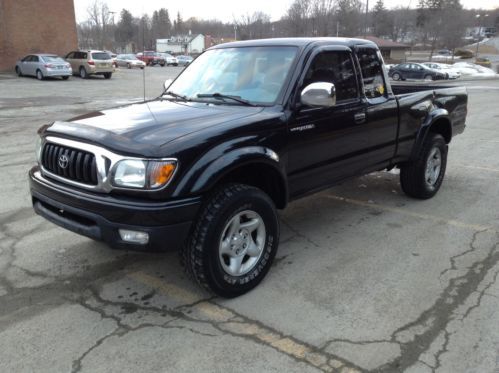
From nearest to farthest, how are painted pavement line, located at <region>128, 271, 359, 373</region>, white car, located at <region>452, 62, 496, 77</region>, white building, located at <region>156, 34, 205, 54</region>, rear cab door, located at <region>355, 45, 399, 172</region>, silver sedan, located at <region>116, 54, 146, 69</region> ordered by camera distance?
1. painted pavement line, located at <region>128, 271, 359, 373</region>
2. rear cab door, located at <region>355, 45, 399, 172</region>
3. white car, located at <region>452, 62, 496, 77</region>
4. silver sedan, located at <region>116, 54, 146, 69</region>
5. white building, located at <region>156, 34, 205, 54</region>

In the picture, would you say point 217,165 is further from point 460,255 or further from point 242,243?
point 460,255

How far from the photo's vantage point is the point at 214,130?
332 cm

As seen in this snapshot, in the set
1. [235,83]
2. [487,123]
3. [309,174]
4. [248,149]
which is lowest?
[487,123]

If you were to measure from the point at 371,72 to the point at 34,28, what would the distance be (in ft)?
112

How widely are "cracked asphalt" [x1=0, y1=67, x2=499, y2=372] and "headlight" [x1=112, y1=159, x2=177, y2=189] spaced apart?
984 mm

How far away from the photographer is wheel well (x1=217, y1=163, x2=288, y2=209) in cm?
368

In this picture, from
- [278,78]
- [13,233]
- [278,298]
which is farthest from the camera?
[13,233]

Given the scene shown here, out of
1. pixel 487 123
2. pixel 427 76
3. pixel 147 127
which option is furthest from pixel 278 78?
pixel 427 76

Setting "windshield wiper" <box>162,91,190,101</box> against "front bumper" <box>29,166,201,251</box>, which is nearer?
"front bumper" <box>29,166,201,251</box>

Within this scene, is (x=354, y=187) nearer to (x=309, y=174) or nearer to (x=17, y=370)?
(x=309, y=174)

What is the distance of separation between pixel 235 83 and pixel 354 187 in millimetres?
3040

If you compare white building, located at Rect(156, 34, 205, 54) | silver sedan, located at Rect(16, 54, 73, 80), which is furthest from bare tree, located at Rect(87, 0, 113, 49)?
silver sedan, located at Rect(16, 54, 73, 80)

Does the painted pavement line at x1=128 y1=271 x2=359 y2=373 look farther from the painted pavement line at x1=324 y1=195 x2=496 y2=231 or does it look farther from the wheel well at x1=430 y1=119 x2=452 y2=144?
the wheel well at x1=430 y1=119 x2=452 y2=144

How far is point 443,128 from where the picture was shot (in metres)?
6.23
